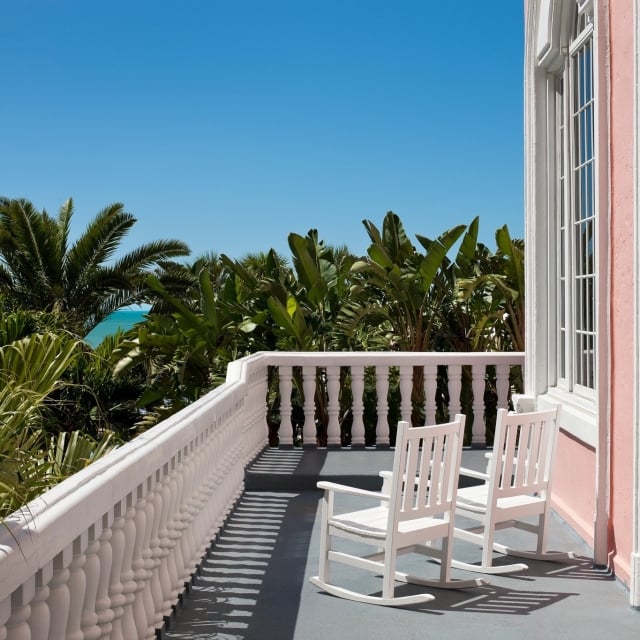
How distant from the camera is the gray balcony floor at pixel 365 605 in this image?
4438mm

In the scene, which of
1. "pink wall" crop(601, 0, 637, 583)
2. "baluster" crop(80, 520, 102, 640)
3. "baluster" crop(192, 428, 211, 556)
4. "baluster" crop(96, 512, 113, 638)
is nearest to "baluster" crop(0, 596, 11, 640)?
"baluster" crop(80, 520, 102, 640)

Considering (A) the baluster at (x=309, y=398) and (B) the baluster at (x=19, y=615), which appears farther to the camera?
(A) the baluster at (x=309, y=398)

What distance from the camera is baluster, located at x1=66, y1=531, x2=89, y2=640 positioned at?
109 inches

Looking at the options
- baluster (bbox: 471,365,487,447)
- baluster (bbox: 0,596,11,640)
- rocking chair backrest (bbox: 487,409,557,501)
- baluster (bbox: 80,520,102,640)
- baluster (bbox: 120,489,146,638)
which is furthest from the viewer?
baluster (bbox: 471,365,487,447)

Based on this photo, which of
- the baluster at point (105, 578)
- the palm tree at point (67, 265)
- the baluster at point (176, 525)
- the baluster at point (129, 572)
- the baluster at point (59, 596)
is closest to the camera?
the baluster at point (59, 596)

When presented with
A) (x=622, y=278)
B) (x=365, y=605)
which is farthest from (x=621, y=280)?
(x=365, y=605)

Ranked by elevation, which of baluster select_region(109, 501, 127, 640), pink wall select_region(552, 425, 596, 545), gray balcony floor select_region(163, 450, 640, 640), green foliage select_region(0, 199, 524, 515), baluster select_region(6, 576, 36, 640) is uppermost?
green foliage select_region(0, 199, 524, 515)

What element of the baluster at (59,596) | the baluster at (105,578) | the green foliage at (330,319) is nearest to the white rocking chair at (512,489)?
the baluster at (105,578)

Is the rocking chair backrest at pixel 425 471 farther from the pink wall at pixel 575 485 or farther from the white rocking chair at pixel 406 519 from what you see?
the pink wall at pixel 575 485

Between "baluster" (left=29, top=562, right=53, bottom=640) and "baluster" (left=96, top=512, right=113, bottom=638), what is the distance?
0.66 m

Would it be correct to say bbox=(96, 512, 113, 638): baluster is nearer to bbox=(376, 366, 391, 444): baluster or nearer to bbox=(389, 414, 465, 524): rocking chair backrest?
bbox=(389, 414, 465, 524): rocking chair backrest

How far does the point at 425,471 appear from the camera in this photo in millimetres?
4910

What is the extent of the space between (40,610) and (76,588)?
0.38m

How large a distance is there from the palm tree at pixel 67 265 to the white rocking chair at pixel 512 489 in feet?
48.9
